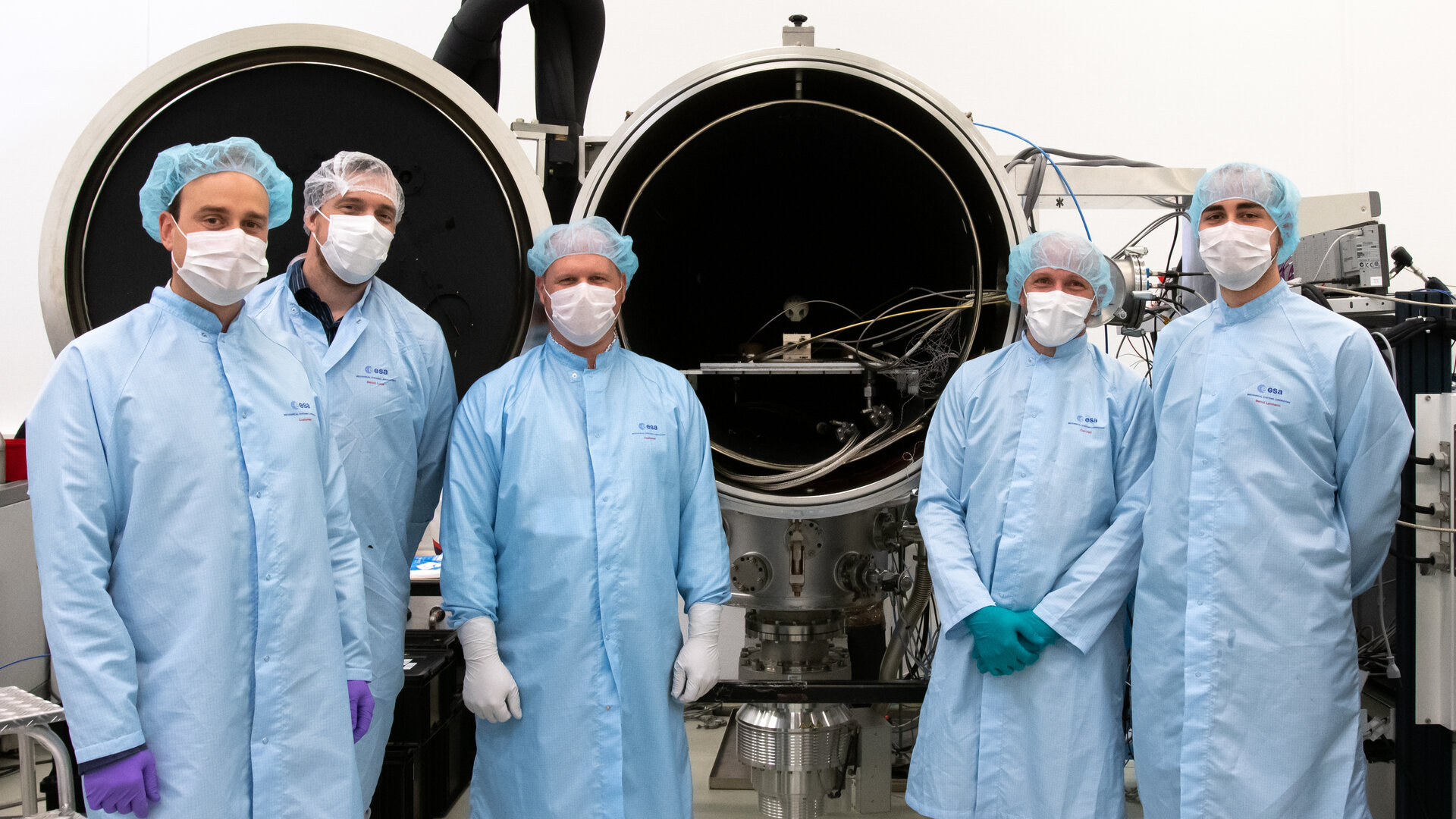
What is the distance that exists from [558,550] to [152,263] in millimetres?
799

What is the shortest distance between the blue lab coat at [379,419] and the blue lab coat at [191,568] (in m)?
0.22

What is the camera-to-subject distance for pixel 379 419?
1458 mm

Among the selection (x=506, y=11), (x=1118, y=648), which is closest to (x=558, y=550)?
(x=1118, y=648)

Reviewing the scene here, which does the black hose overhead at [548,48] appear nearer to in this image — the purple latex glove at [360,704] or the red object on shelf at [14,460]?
the purple latex glove at [360,704]

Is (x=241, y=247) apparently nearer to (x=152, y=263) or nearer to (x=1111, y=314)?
(x=152, y=263)

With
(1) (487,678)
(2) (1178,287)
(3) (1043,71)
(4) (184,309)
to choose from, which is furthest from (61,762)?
(3) (1043,71)

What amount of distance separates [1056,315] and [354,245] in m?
1.12

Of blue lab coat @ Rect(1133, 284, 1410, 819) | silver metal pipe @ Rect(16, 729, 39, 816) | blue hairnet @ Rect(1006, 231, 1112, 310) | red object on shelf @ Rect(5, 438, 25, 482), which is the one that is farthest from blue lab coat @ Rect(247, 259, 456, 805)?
red object on shelf @ Rect(5, 438, 25, 482)

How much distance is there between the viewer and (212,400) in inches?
44.9

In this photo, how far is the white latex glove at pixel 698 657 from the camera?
149 cm

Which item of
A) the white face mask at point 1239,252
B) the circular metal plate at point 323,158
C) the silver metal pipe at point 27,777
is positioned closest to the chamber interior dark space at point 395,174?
the circular metal plate at point 323,158

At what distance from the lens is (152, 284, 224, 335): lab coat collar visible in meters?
1.15

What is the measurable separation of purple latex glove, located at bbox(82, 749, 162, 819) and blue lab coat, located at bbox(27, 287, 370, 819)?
2cm

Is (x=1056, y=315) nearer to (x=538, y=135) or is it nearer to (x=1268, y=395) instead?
(x=1268, y=395)
